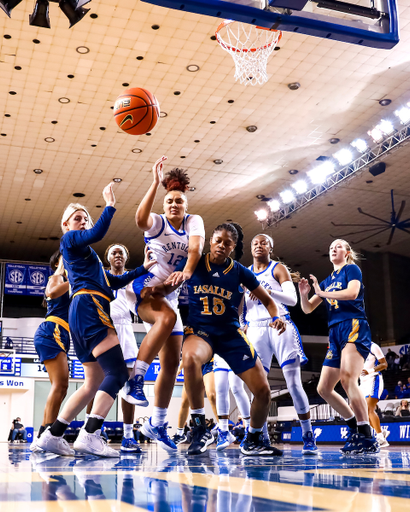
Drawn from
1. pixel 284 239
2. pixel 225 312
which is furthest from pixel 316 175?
pixel 225 312

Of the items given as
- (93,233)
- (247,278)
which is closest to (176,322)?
(247,278)

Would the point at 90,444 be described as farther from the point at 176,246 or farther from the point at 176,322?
the point at 176,246

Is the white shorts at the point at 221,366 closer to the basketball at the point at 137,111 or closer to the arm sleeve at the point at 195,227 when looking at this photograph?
the arm sleeve at the point at 195,227

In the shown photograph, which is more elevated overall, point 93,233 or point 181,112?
point 181,112

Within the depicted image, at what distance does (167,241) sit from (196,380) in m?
1.18

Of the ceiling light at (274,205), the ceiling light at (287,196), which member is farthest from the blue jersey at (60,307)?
the ceiling light at (274,205)

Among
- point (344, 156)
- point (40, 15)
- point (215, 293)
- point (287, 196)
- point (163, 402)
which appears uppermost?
point (344, 156)

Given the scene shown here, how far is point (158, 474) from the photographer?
2672 mm

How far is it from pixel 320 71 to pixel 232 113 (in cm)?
230

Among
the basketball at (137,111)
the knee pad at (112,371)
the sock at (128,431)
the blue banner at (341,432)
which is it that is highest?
the basketball at (137,111)

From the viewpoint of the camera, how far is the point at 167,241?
450cm

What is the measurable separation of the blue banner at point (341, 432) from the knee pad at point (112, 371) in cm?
565

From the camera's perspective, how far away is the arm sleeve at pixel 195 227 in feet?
14.3

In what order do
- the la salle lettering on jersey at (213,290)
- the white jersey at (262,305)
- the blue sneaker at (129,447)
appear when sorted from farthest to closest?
the white jersey at (262,305), the blue sneaker at (129,447), the la salle lettering on jersey at (213,290)
